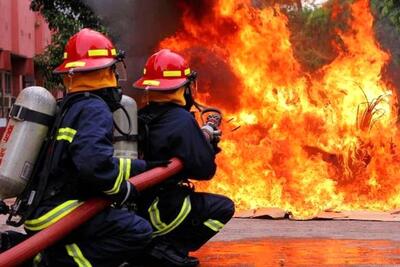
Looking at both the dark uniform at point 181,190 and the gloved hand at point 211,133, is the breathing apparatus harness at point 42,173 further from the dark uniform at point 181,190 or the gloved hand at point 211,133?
the gloved hand at point 211,133

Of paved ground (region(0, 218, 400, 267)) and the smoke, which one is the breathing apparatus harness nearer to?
paved ground (region(0, 218, 400, 267))

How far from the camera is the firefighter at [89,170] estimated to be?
3.50m

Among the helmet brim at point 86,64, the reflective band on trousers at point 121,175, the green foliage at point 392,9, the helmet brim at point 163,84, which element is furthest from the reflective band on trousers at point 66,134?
the green foliage at point 392,9

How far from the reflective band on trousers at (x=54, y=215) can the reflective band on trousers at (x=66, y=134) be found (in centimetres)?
34

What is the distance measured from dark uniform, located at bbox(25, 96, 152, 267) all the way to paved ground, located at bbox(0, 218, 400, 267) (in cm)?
138

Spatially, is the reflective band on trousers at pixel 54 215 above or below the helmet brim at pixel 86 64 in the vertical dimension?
below

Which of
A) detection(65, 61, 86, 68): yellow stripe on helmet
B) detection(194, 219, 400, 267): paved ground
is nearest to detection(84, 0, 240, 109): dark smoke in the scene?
detection(194, 219, 400, 267): paved ground

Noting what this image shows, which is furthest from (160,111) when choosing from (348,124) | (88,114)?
(348,124)

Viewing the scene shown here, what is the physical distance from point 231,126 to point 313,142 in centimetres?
108

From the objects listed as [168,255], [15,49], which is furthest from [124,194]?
[15,49]

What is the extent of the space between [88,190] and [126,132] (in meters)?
0.93

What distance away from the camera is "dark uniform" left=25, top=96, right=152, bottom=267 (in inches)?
137

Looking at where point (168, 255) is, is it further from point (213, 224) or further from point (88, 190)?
point (88, 190)

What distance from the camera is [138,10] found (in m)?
9.84
